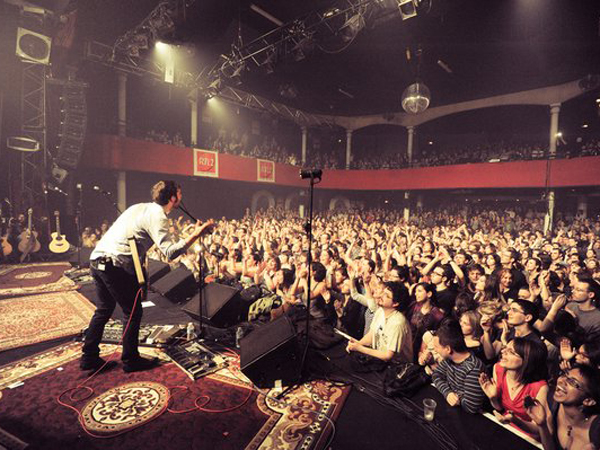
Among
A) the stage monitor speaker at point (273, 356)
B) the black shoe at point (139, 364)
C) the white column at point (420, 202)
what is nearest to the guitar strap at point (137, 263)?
the black shoe at point (139, 364)

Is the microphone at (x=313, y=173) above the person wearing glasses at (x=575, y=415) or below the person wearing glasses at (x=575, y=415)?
above

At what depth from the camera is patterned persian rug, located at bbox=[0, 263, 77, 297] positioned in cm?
517

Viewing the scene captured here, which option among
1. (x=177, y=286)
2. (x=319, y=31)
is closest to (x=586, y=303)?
(x=177, y=286)

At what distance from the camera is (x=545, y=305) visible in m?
3.52

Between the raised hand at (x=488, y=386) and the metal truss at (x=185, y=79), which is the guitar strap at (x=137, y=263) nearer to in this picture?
the raised hand at (x=488, y=386)

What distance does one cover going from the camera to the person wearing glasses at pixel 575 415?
5.17ft

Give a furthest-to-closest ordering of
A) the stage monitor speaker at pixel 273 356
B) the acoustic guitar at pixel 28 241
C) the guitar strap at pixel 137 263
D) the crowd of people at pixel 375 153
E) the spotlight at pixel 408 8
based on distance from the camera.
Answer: the crowd of people at pixel 375 153
the acoustic guitar at pixel 28 241
the spotlight at pixel 408 8
the guitar strap at pixel 137 263
the stage monitor speaker at pixel 273 356

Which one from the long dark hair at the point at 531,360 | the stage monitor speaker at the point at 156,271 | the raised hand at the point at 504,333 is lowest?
the stage monitor speaker at the point at 156,271

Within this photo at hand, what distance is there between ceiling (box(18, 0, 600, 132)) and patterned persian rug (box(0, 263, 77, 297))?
5.60 m

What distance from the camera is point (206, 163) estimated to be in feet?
41.1

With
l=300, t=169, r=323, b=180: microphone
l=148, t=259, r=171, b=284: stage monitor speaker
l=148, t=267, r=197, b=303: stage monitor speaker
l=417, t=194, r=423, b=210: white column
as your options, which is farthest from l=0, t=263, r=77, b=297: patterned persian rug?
l=417, t=194, r=423, b=210: white column

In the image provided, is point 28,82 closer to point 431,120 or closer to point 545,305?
point 545,305

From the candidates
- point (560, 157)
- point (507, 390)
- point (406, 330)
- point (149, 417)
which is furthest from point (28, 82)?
point (560, 157)

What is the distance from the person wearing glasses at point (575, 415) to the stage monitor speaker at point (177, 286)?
14.3ft
